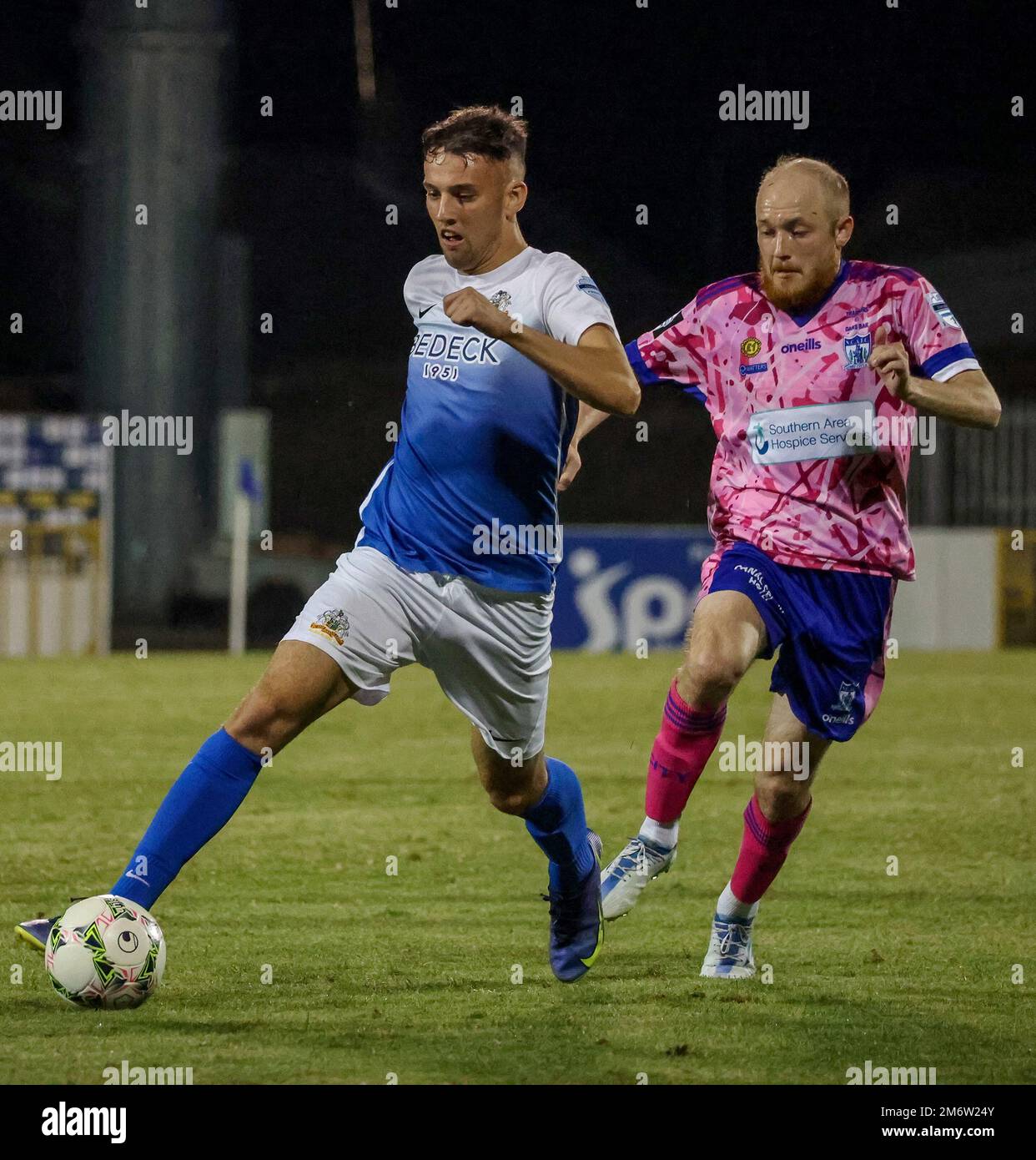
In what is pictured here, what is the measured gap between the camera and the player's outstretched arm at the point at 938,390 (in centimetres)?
432

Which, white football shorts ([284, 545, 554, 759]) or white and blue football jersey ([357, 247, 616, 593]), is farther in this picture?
white and blue football jersey ([357, 247, 616, 593])

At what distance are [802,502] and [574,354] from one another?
841 mm

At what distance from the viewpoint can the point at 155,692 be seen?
535 inches

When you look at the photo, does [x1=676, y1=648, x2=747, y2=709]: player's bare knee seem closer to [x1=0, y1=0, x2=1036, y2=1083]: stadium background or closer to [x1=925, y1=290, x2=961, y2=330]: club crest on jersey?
[x1=925, y1=290, x2=961, y2=330]: club crest on jersey

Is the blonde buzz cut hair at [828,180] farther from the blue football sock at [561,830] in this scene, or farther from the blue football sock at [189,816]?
the blue football sock at [189,816]

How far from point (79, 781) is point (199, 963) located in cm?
410

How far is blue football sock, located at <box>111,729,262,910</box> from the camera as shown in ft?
13.9

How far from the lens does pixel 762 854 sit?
4.91m

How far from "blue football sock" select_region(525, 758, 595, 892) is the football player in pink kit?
20 cm

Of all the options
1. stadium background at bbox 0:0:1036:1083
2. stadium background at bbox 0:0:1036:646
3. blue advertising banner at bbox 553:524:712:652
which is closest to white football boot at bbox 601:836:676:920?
stadium background at bbox 0:0:1036:1083

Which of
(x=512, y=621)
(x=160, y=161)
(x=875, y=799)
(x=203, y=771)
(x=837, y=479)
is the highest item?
(x=160, y=161)

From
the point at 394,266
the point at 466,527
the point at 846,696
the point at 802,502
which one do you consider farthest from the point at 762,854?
the point at 394,266
